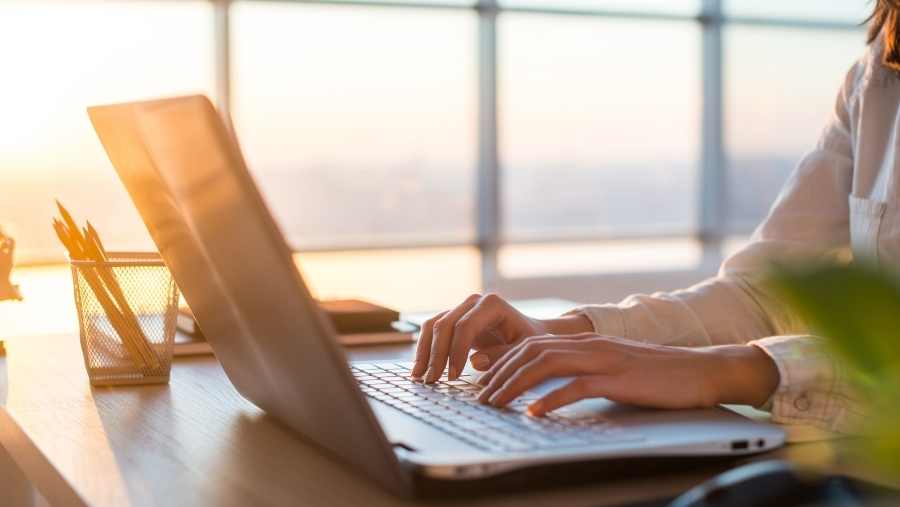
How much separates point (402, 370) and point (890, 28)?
805 mm

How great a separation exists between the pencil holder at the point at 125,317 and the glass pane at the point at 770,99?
4.92 m

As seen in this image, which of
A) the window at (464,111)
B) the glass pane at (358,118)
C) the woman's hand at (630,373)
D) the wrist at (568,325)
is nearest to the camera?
the woman's hand at (630,373)

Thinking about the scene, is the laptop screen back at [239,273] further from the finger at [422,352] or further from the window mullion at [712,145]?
the window mullion at [712,145]

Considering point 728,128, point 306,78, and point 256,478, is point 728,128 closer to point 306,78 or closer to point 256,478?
point 306,78

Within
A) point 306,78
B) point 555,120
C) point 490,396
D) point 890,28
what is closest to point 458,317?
point 490,396

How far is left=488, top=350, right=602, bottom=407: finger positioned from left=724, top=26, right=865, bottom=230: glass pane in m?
5.02

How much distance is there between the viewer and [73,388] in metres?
0.96

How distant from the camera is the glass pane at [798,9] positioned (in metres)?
5.32

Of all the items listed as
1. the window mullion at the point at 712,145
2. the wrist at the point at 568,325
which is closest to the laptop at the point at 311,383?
the wrist at the point at 568,325

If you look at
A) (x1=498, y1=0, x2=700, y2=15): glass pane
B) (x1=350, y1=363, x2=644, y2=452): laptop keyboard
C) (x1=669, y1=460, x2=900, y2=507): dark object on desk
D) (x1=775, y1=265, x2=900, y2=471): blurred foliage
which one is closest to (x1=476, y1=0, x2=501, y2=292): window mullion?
(x1=498, y1=0, x2=700, y2=15): glass pane

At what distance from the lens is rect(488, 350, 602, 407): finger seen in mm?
685

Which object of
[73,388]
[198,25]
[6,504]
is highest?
[198,25]

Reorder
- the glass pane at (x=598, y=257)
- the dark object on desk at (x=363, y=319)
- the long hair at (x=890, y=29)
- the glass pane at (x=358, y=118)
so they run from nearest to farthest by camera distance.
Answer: the long hair at (x=890, y=29) < the dark object on desk at (x=363, y=319) < the glass pane at (x=358, y=118) < the glass pane at (x=598, y=257)

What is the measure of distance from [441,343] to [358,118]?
12.3 ft
